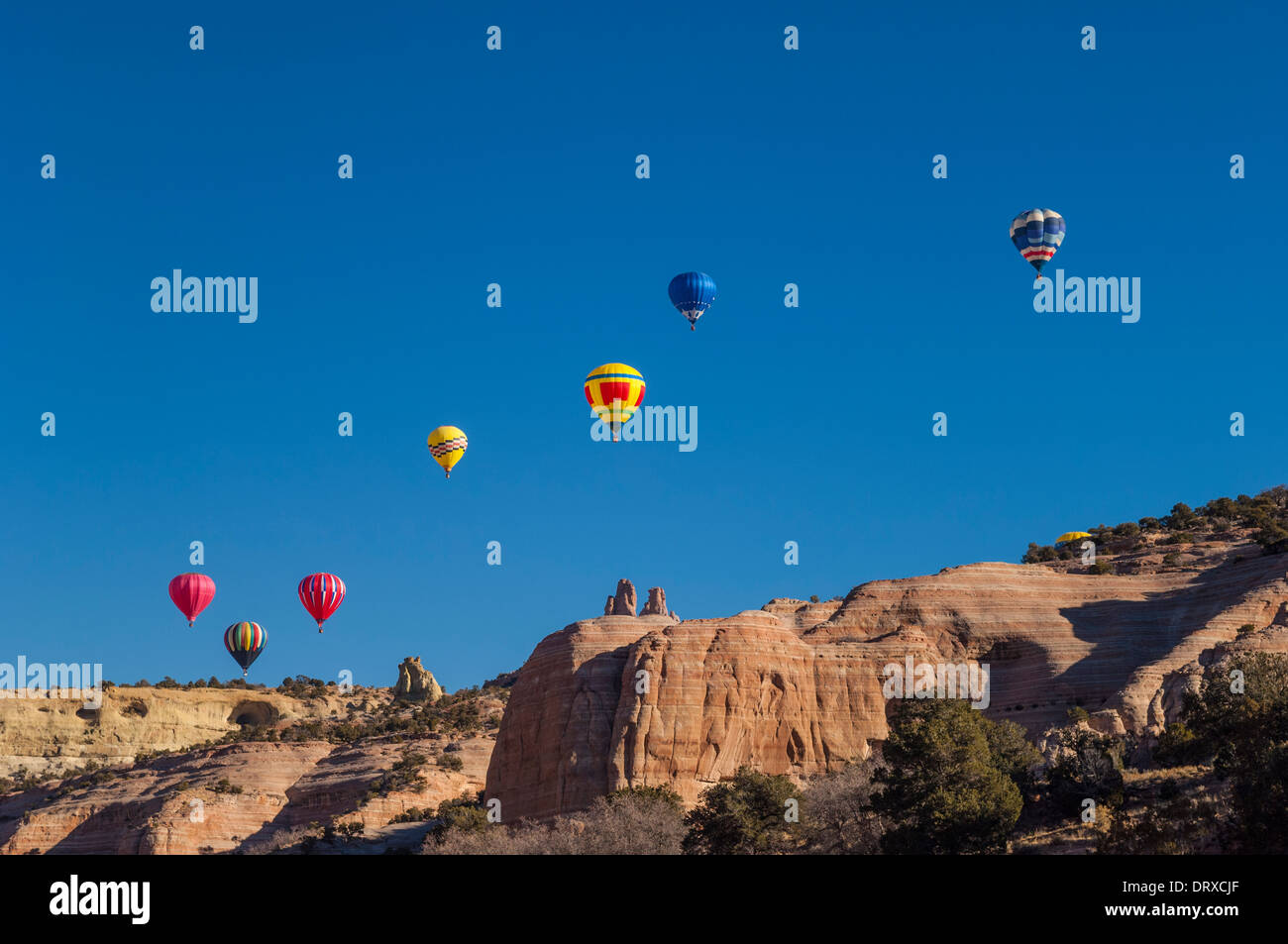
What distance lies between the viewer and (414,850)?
62.6 m

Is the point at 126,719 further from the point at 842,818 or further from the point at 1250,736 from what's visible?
the point at 1250,736

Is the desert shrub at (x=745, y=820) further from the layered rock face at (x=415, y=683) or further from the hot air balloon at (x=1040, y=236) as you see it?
the layered rock face at (x=415, y=683)

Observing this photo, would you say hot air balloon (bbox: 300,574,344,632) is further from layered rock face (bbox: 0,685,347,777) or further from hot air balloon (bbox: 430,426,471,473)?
layered rock face (bbox: 0,685,347,777)

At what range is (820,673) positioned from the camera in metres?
68.6

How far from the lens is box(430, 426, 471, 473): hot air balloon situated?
270 feet

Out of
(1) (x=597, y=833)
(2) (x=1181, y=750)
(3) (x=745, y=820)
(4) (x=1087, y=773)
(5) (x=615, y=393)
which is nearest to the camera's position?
(4) (x=1087, y=773)

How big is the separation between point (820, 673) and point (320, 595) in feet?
98.2

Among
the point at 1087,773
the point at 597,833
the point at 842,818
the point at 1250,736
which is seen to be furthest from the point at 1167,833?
the point at 597,833

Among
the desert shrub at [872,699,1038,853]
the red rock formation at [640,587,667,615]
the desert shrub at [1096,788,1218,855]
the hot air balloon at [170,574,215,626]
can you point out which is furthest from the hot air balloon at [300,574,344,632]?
the desert shrub at [1096,788,1218,855]

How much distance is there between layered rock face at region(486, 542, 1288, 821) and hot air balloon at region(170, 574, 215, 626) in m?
27.3
